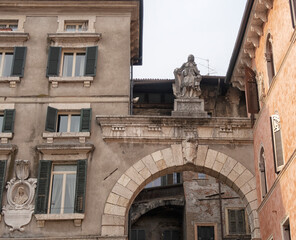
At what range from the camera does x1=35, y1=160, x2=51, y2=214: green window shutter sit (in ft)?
62.1

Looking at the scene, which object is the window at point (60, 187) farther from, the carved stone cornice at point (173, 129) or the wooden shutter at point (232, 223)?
the wooden shutter at point (232, 223)

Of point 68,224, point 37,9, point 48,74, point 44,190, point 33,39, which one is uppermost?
point 37,9

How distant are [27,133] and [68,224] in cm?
400

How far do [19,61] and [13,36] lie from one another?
123cm

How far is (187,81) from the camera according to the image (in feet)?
70.5

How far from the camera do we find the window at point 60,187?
1903 centimetres

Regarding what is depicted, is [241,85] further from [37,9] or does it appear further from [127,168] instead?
[37,9]

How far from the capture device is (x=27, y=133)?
2033 centimetres

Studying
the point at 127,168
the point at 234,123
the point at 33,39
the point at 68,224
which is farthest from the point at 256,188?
the point at 33,39

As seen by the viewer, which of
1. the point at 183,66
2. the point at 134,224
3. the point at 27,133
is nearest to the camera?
the point at 27,133

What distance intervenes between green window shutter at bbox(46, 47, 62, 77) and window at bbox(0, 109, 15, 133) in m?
2.19

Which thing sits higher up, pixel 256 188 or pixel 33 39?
pixel 33 39

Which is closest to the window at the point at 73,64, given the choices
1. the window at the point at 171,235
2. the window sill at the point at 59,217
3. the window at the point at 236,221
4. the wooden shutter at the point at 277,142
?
the window sill at the point at 59,217

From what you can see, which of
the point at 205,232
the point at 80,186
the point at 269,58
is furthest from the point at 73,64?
the point at 205,232
